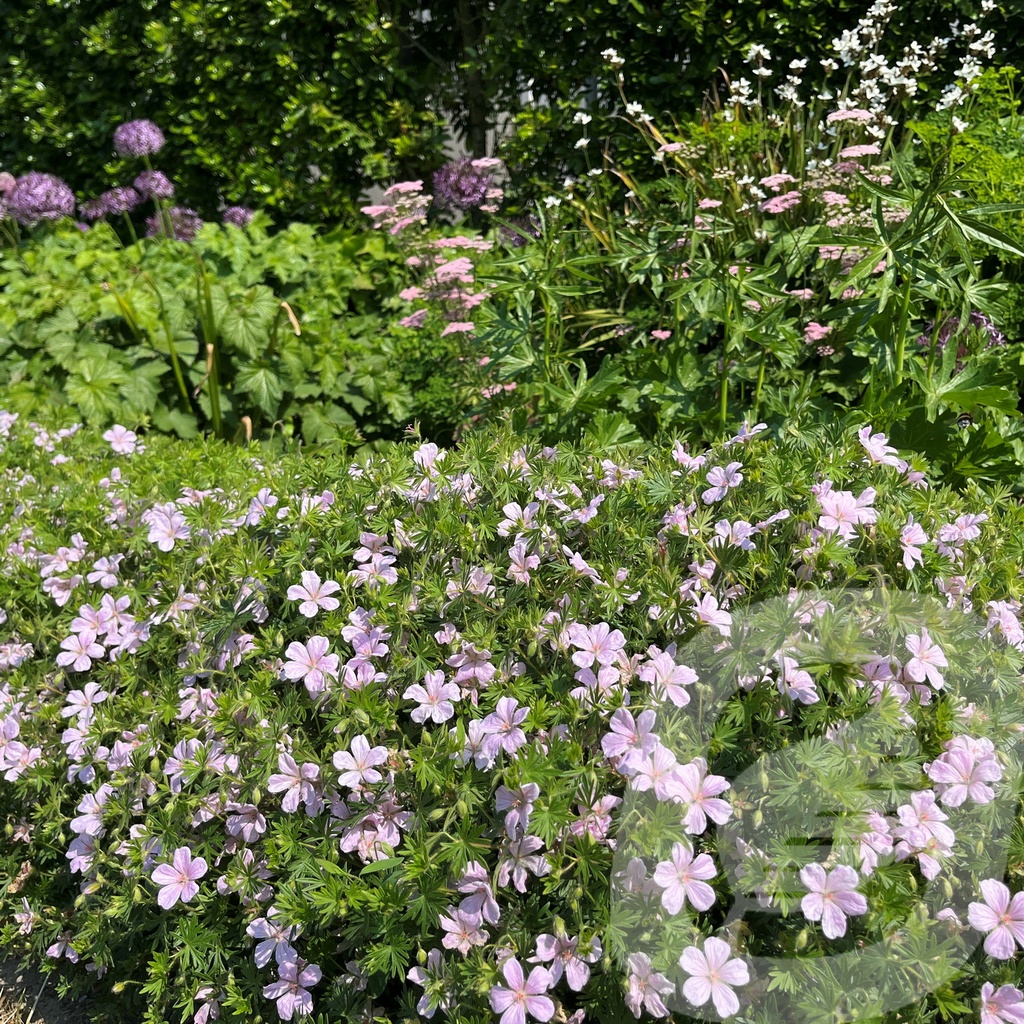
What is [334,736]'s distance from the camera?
Result: 176 centimetres

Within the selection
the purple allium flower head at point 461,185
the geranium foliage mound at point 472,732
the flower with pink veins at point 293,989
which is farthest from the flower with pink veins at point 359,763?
the purple allium flower head at point 461,185

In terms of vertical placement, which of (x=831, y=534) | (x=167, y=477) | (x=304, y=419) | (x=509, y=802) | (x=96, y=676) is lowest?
(x=304, y=419)

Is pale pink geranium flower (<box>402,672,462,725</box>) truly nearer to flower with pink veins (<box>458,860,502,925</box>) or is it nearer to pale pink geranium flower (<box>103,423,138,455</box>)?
flower with pink veins (<box>458,860,502,925</box>)

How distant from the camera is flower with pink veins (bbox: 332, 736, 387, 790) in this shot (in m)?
1.63

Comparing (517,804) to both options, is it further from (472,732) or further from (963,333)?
(963,333)

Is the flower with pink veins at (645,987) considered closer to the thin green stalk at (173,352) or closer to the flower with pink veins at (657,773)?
the flower with pink veins at (657,773)

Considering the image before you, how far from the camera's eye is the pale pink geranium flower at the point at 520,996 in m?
1.37

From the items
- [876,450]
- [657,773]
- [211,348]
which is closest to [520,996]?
[657,773]

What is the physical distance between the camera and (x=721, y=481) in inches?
74.2

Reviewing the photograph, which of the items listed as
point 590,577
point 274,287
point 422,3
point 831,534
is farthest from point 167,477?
point 422,3

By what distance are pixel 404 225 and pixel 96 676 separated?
2.92 metres

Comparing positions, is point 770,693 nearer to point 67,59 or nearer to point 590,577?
point 590,577

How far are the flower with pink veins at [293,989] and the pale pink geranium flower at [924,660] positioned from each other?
113 cm

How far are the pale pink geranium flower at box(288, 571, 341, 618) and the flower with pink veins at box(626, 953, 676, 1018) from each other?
0.89 m
